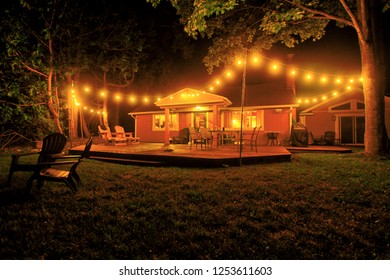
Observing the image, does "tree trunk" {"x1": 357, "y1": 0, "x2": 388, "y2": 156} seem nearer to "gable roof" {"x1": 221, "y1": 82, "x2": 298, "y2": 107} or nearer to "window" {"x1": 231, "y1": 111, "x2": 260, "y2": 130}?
"gable roof" {"x1": 221, "y1": 82, "x2": 298, "y2": 107}

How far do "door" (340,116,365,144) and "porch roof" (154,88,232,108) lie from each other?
9.76 metres

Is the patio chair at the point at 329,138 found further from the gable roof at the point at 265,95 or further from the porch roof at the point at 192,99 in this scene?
the porch roof at the point at 192,99

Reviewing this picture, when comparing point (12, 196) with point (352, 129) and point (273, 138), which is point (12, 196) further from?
point (352, 129)

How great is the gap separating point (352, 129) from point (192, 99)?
40.0ft

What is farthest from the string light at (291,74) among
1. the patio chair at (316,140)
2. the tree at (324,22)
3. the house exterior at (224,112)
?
the patio chair at (316,140)

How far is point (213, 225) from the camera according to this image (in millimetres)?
2795

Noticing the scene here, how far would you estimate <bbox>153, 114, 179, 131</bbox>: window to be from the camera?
16422 mm

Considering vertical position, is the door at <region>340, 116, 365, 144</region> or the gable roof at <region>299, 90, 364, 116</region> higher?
the gable roof at <region>299, 90, 364, 116</region>

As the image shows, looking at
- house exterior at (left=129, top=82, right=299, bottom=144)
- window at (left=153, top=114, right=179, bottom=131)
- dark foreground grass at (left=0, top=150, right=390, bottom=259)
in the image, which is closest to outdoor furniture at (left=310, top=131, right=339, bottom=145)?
house exterior at (left=129, top=82, right=299, bottom=144)

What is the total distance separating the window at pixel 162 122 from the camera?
16.4 m

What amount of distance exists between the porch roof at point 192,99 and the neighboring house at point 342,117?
8724 millimetres

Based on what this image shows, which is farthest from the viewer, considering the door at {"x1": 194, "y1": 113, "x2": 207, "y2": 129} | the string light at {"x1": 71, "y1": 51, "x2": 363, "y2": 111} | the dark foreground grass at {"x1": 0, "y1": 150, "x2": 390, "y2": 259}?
the door at {"x1": 194, "y1": 113, "x2": 207, "y2": 129}

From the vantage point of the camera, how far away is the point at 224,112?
1514 centimetres
